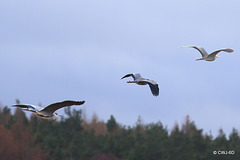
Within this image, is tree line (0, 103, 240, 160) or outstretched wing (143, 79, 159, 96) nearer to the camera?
outstretched wing (143, 79, 159, 96)

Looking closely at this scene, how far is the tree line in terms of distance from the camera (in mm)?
58062

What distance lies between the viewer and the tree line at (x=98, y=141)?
58.1 meters

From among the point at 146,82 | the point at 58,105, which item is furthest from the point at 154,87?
the point at 58,105

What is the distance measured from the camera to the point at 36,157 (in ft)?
210

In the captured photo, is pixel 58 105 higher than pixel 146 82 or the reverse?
the reverse

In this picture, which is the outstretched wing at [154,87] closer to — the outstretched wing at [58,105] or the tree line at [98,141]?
the outstretched wing at [58,105]

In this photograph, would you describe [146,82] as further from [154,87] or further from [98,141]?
[98,141]

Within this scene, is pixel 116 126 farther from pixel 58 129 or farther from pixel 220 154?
pixel 220 154

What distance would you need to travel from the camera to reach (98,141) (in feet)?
210

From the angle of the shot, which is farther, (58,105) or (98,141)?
(98,141)

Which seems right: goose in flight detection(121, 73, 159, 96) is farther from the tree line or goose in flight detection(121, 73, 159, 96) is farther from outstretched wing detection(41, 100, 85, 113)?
the tree line

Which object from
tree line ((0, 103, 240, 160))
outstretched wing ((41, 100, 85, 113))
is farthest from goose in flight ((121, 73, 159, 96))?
tree line ((0, 103, 240, 160))

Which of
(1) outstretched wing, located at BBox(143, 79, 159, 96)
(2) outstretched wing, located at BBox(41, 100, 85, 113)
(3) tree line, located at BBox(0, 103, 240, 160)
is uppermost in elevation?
(3) tree line, located at BBox(0, 103, 240, 160)

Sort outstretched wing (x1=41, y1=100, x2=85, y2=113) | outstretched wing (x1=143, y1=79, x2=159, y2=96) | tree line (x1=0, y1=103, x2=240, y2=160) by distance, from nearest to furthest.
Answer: outstretched wing (x1=41, y1=100, x2=85, y2=113)
outstretched wing (x1=143, y1=79, x2=159, y2=96)
tree line (x1=0, y1=103, x2=240, y2=160)
